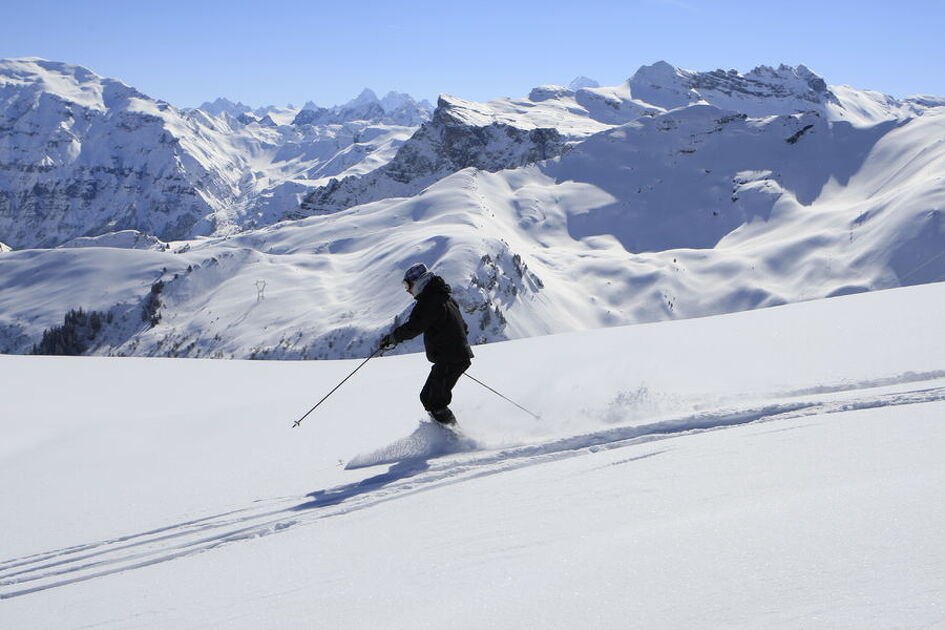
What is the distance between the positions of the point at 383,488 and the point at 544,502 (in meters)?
1.95

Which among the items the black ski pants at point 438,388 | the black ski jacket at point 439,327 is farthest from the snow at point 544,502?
the black ski jacket at point 439,327

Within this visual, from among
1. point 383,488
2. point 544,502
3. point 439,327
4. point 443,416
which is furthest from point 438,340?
point 544,502

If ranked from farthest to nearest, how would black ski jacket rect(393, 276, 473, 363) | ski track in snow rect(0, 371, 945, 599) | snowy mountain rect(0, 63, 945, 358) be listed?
snowy mountain rect(0, 63, 945, 358), black ski jacket rect(393, 276, 473, 363), ski track in snow rect(0, 371, 945, 599)

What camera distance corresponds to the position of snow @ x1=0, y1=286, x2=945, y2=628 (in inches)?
136

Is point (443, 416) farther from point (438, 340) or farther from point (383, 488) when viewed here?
point (383, 488)

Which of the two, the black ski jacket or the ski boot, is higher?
the black ski jacket

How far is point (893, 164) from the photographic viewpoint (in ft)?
555

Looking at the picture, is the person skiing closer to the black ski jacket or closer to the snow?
the black ski jacket

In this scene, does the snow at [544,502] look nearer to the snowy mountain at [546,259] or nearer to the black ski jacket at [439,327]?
the black ski jacket at [439,327]

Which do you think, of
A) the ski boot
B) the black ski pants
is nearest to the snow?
the ski boot

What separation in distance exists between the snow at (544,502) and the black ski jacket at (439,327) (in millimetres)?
921

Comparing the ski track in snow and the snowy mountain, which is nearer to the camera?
the ski track in snow

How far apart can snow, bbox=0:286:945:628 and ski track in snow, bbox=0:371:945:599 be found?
0.11ft

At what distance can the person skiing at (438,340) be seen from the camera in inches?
322
